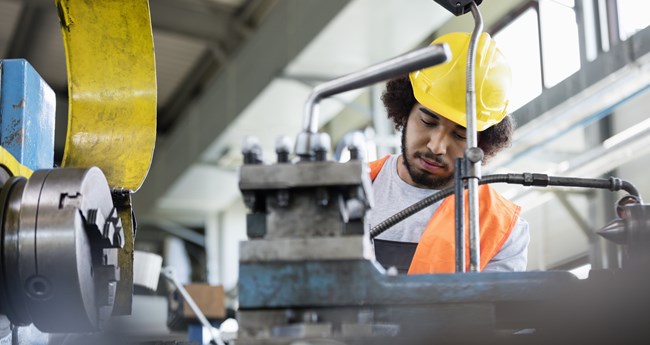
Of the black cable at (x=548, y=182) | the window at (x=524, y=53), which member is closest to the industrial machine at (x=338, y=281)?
the black cable at (x=548, y=182)

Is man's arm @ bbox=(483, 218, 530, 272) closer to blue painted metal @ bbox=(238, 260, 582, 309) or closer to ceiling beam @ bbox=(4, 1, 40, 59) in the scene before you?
blue painted metal @ bbox=(238, 260, 582, 309)

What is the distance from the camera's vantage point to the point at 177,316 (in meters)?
2.69

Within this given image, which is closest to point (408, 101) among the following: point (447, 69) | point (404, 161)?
point (404, 161)

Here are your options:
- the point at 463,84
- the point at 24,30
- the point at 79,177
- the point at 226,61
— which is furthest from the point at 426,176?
the point at 24,30

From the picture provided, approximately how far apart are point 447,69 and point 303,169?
0.97m

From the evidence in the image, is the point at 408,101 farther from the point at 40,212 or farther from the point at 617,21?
the point at 617,21

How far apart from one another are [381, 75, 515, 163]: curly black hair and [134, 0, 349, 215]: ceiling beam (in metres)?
2.17

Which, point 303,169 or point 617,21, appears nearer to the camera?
point 303,169

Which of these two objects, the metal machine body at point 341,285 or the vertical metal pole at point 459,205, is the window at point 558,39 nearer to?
the vertical metal pole at point 459,205

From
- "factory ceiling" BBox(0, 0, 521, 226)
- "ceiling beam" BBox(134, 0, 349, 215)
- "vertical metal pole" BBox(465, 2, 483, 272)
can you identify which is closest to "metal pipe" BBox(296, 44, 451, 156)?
"vertical metal pole" BBox(465, 2, 483, 272)

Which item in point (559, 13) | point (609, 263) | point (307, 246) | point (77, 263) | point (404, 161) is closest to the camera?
point (307, 246)

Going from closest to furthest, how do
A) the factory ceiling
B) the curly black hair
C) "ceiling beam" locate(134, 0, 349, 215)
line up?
the curly black hair
the factory ceiling
"ceiling beam" locate(134, 0, 349, 215)

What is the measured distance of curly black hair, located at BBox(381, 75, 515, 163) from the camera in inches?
77.1

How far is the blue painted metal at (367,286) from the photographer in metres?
0.79
